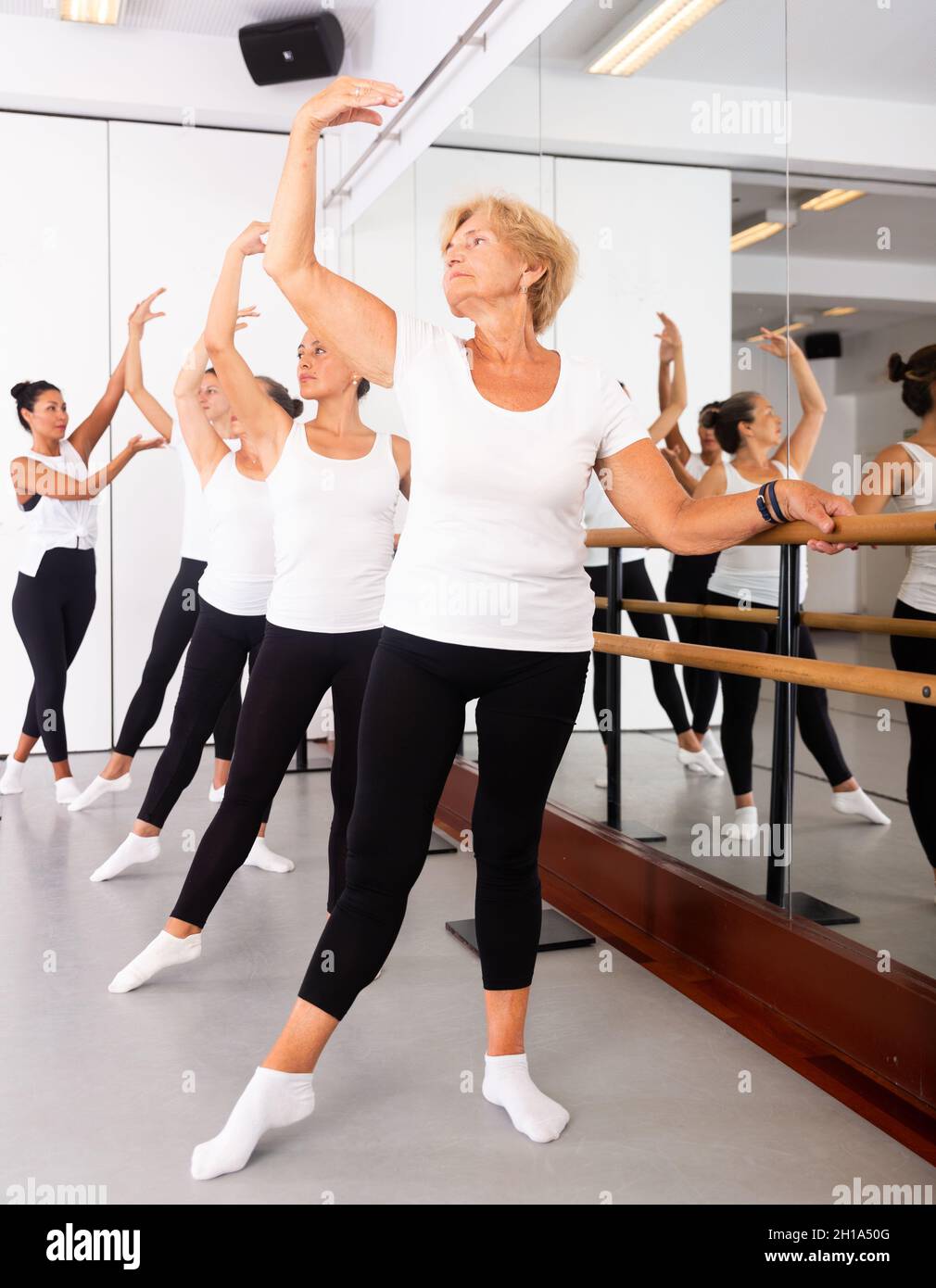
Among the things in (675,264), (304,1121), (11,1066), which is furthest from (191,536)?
(304,1121)

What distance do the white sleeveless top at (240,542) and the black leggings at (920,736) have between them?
66.8 inches

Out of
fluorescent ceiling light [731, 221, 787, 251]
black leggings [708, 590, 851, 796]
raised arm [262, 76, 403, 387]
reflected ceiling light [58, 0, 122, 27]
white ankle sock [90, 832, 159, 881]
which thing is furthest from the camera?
reflected ceiling light [58, 0, 122, 27]

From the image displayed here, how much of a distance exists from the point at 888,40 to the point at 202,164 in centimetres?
458

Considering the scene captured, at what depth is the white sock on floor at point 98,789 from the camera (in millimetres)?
4559

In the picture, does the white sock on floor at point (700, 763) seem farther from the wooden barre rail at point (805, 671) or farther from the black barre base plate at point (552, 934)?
the black barre base plate at point (552, 934)

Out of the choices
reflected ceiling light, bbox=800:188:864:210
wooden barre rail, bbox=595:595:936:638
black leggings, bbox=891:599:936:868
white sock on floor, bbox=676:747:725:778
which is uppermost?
reflected ceiling light, bbox=800:188:864:210

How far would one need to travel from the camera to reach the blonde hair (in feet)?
6.29

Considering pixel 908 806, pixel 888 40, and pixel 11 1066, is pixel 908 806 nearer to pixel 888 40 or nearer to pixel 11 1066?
pixel 888 40

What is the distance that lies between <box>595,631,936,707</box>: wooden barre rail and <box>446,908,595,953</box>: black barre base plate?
2.38 feet

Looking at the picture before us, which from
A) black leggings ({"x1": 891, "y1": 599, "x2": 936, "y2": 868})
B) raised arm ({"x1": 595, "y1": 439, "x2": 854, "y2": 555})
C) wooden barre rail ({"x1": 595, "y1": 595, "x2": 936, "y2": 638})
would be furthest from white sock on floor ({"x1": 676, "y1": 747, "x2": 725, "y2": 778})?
raised arm ({"x1": 595, "y1": 439, "x2": 854, "y2": 555})

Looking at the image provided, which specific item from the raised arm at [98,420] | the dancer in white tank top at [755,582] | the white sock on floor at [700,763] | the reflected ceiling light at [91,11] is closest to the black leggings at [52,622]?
the raised arm at [98,420]

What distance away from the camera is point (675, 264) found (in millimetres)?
3195

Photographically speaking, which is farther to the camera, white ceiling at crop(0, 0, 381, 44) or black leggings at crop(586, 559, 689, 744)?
white ceiling at crop(0, 0, 381, 44)

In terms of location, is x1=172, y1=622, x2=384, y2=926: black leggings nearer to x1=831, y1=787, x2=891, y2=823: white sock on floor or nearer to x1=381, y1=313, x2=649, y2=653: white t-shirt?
x1=381, y1=313, x2=649, y2=653: white t-shirt
